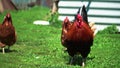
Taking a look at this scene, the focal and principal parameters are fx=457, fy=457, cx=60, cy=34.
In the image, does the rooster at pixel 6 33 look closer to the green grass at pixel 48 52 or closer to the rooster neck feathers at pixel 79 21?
the green grass at pixel 48 52

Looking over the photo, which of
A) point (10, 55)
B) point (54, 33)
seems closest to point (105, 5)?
point (54, 33)

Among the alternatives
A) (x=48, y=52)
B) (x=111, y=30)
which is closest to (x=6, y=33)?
(x=48, y=52)

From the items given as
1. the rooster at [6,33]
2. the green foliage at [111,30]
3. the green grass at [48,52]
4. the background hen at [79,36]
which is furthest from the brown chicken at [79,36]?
the green foliage at [111,30]

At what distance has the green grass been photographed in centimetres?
905

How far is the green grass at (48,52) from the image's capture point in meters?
9.05

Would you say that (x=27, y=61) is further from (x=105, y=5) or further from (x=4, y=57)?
(x=105, y=5)

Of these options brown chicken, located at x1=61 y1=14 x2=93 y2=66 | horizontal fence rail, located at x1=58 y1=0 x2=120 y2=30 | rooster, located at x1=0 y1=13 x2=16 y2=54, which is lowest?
horizontal fence rail, located at x1=58 y1=0 x2=120 y2=30

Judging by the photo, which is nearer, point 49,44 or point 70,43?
point 70,43

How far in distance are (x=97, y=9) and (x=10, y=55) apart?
240 inches

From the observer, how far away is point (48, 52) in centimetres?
1072

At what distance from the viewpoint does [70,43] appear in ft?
28.8

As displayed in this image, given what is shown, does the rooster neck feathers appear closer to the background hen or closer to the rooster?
the background hen

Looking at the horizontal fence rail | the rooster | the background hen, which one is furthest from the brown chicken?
the horizontal fence rail

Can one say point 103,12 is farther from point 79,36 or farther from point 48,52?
point 79,36
